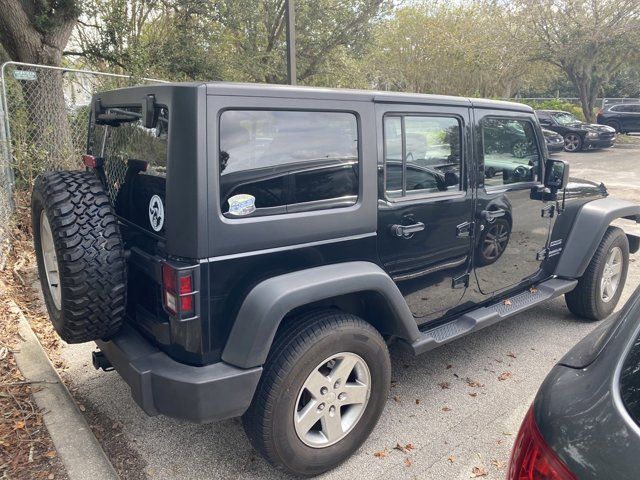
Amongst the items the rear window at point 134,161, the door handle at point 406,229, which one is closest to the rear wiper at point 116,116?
the rear window at point 134,161

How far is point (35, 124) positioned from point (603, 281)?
6727mm

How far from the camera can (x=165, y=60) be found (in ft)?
33.6

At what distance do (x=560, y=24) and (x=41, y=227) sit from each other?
73.4ft

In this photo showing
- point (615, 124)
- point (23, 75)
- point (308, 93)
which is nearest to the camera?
point (308, 93)

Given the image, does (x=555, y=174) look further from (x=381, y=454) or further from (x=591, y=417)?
(x=591, y=417)

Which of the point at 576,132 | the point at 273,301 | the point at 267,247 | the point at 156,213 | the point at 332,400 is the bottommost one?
the point at 332,400

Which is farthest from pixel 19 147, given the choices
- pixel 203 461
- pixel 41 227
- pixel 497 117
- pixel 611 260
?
pixel 611 260

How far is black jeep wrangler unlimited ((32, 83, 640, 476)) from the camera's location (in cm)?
216

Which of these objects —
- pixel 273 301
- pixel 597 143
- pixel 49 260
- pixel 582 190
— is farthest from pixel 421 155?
pixel 597 143

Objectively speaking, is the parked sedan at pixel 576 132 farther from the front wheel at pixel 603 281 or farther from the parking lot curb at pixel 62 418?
the parking lot curb at pixel 62 418

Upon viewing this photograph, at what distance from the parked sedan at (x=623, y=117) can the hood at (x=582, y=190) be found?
836 inches

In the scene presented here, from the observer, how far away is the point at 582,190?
429 centimetres

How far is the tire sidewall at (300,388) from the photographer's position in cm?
233

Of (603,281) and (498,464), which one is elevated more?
(603,281)
